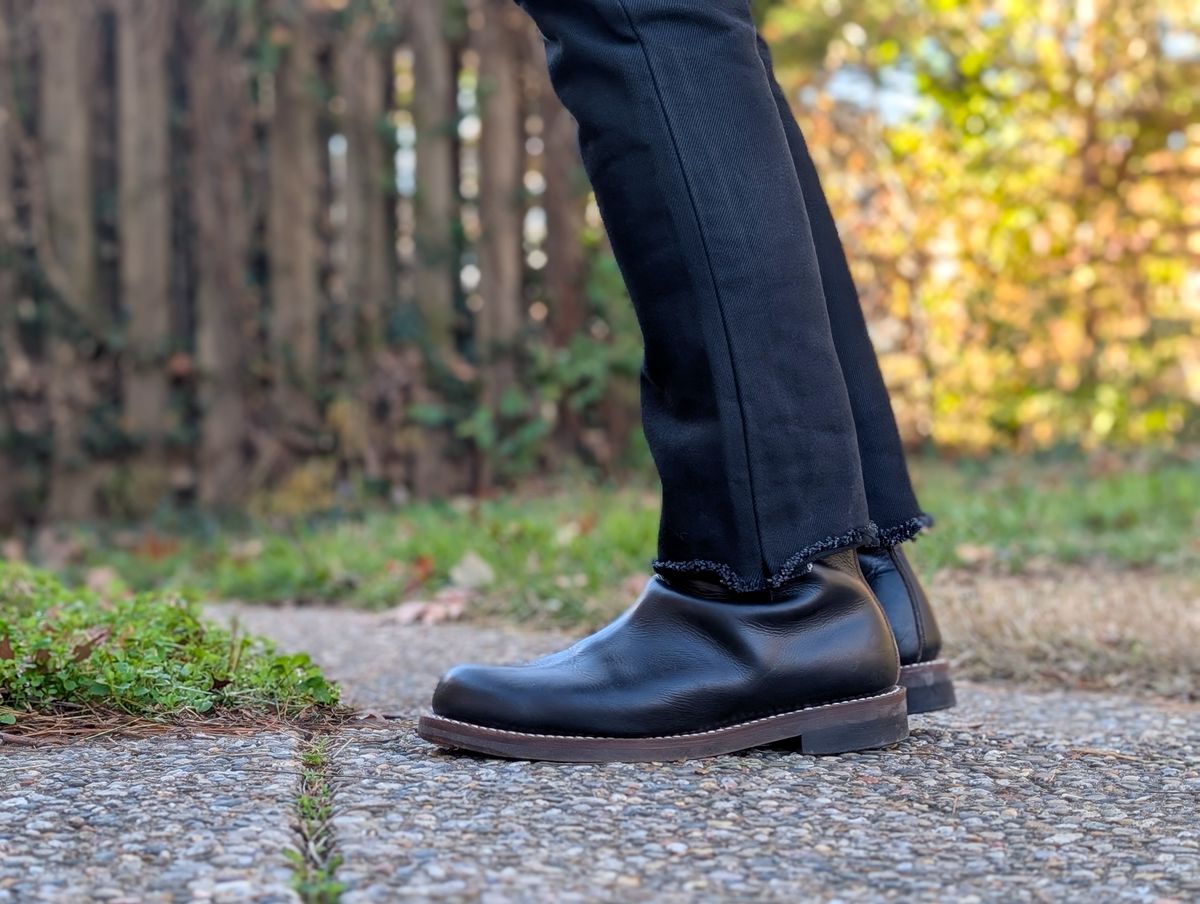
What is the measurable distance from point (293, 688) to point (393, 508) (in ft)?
9.91

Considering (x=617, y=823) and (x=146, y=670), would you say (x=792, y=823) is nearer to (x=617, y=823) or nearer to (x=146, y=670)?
(x=617, y=823)

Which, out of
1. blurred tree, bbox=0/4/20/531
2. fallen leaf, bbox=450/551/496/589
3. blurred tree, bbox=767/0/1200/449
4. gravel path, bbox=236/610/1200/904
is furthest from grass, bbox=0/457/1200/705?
blurred tree, bbox=767/0/1200/449

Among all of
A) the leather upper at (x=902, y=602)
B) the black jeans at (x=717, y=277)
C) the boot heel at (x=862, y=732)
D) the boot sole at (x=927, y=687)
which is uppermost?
the black jeans at (x=717, y=277)

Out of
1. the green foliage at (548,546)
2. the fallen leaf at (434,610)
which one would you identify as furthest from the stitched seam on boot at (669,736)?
the fallen leaf at (434,610)

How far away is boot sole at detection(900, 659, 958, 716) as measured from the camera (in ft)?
5.19

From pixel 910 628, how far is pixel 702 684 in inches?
13.5

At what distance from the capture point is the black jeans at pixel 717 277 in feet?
4.37

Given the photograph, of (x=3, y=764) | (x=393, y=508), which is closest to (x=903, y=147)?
(x=393, y=508)

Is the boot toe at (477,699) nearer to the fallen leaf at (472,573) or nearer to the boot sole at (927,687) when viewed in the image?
the boot sole at (927,687)

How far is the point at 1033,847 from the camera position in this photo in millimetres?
1134

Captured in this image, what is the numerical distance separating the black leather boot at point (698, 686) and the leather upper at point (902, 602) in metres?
0.18

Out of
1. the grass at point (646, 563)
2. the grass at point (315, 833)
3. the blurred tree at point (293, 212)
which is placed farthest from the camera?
the blurred tree at point (293, 212)

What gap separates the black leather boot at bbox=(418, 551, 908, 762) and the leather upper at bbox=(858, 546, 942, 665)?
181mm

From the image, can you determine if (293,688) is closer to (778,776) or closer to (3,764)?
(3,764)
